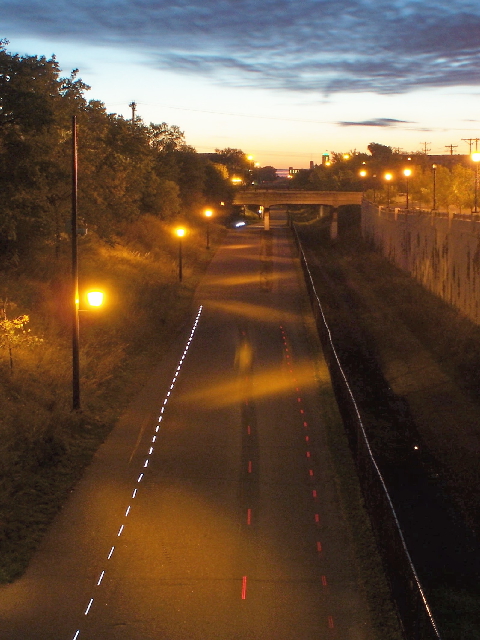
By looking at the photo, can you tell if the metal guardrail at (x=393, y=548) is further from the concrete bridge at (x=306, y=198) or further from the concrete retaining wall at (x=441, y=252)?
the concrete bridge at (x=306, y=198)

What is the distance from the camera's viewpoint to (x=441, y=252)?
36469 mm

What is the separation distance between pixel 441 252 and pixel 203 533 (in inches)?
1106

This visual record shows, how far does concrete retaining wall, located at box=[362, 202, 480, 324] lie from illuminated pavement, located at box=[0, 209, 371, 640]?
11.4 meters

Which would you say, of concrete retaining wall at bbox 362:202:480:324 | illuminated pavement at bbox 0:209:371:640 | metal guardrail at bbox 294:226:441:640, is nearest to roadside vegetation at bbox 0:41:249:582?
illuminated pavement at bbox 0:209:371:640

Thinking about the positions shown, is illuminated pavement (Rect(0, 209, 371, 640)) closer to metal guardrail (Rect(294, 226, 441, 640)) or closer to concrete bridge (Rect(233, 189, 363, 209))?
metal guardrail (Rect(294, 226, 441, 640))

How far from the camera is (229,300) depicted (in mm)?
37969

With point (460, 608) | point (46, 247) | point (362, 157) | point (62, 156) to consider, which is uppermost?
point (362, 157)

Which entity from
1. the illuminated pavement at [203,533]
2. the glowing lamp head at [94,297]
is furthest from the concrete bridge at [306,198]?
the glowing lamp head at [94,297]

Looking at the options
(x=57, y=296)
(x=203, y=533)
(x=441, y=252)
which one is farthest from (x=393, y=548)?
(x=441, y=252)

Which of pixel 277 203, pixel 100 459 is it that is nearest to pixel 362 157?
pixel 277 203

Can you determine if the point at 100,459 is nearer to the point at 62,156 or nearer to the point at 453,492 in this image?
the point at 453,492

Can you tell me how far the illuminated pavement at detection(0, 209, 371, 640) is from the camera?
28.2 feet

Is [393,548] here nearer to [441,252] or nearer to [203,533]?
[203,533]

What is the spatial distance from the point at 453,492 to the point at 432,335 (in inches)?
611
